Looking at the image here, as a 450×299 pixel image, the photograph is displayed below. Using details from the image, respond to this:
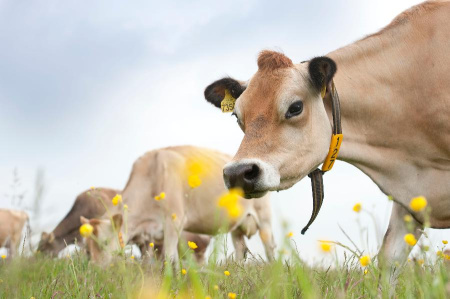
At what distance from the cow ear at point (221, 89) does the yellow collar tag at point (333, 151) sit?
110 cm

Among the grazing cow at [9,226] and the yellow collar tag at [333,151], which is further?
the grazing cow at [9,226]

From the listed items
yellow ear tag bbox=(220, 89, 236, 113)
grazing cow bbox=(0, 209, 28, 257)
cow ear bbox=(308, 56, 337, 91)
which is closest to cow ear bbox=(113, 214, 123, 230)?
yellow ear tag bbox=(220, 89, 236, 113)

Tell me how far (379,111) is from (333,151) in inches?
22.4

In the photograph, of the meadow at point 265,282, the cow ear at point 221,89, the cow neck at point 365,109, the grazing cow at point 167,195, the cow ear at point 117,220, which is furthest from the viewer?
the grazing cow at point 167,195

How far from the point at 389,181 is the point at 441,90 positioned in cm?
94

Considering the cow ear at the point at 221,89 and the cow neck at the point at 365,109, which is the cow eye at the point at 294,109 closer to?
the cow neck at the point at 365,109

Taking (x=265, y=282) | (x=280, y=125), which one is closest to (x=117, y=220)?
(x=280, y=125)

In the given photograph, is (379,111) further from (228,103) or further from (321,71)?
(228,103)

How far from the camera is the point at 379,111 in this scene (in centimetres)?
502

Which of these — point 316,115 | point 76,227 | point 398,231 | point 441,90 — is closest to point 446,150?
point 441,90

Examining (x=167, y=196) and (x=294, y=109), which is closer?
(x=294, y=109)

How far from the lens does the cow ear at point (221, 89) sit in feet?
18.1

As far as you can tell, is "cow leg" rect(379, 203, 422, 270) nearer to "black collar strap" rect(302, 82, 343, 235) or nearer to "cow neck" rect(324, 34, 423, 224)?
"cow neck" rect(324, 34, 423, 224)

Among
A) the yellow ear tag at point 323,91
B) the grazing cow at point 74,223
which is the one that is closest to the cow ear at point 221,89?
the yellow ear tag at point 323,91
